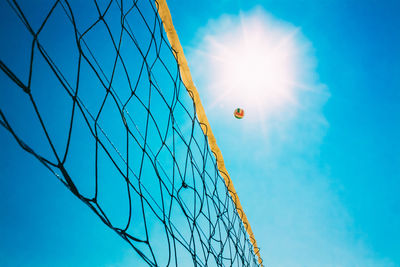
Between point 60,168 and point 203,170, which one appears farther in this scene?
point 203,170

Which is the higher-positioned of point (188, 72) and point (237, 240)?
A: point (188, 72)

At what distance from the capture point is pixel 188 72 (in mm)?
1992

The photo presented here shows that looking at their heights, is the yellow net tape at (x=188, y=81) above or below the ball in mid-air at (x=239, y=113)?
below

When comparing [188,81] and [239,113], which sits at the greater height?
[239,113]

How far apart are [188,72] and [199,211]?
3.77 feet

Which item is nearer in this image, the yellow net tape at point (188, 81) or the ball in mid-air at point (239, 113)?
the yellow net tape at point (188, 81)

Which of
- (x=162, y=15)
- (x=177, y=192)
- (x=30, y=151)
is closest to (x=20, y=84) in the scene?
(x=30, y=151)

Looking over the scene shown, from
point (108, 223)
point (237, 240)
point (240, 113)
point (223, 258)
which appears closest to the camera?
point (108, 223)

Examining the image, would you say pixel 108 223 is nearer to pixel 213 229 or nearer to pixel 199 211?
pixel 199 211

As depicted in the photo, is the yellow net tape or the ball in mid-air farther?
the ball in mid-air

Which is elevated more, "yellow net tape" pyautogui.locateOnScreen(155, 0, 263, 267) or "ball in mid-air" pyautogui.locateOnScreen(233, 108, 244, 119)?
"ball in mid-air" pyautogui.locateOnScreen(233, 108, 244, 119)

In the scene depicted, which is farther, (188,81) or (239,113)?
(239,113)

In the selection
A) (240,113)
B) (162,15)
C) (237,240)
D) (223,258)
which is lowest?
(223,258)

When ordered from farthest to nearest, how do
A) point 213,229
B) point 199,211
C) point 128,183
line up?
point 213,229 → point 199,211 → point 128,183
